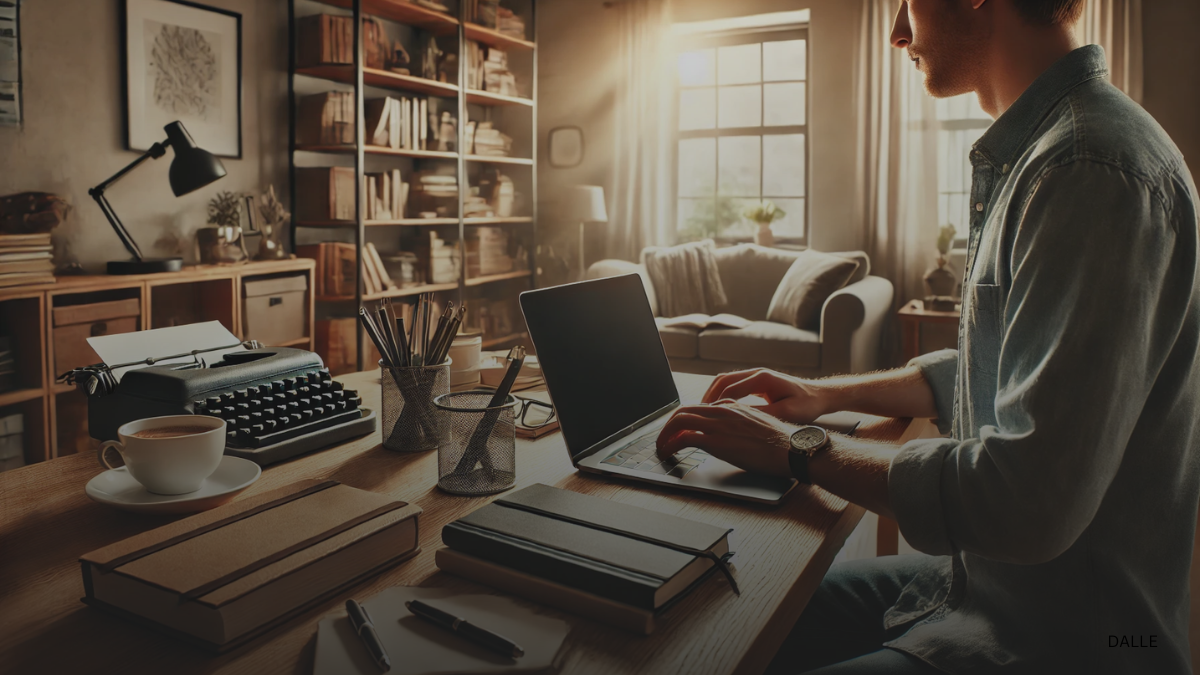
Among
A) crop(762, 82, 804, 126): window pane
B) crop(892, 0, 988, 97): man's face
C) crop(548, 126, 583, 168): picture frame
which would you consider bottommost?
crop(892, 0, 988, 97): man's face

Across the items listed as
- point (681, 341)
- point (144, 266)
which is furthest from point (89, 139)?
point (681, 341)

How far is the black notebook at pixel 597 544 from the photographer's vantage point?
0.65m

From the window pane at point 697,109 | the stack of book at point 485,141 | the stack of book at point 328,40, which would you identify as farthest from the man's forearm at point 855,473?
the window pane at point 697,109

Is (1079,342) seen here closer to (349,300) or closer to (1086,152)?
(1086,152)

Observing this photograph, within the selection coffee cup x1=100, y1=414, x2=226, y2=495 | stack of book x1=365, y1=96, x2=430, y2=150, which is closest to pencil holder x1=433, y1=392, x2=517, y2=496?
coffee cup x1=100, y1=414, x2=226, y2=495

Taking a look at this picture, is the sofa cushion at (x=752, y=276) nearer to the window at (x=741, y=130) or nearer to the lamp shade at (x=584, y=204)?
the window at (x=741, y=130)

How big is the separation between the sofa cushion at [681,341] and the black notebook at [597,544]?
11.2 ft

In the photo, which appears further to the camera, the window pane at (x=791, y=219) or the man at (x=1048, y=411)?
the window pane at (x=791, y=219)

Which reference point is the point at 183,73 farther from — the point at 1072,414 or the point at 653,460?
the point at 1072,414

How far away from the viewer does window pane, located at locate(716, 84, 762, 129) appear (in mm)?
5328

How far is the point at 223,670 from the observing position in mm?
574

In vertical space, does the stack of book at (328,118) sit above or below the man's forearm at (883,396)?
above

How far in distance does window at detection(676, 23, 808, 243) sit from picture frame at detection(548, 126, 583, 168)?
0.70 m

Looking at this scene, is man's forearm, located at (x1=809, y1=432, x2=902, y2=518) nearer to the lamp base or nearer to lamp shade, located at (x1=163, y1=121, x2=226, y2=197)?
lamp shade, located at (x1=163, y1=121, x2=226, y2=197)
